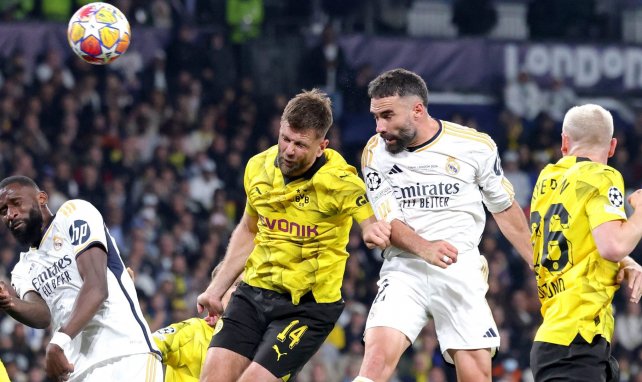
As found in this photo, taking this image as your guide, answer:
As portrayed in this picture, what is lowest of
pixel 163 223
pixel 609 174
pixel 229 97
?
pixel 163 223

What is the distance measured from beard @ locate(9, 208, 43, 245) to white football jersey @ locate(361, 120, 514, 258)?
205cm

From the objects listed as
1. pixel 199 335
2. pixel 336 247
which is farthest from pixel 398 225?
pixel 199 335

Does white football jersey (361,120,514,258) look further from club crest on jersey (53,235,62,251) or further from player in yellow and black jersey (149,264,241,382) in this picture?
club crest on jersey (53,235,62,251)

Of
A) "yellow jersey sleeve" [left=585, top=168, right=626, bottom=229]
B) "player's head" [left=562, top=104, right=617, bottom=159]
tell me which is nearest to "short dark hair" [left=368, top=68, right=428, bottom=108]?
"player's head" [left=562, top=104, right=617, bottom=159]

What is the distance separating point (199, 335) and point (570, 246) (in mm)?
2904

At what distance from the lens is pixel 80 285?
7312 millimetres

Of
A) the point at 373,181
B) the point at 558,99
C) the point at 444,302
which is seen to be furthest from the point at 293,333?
the point at 558,99

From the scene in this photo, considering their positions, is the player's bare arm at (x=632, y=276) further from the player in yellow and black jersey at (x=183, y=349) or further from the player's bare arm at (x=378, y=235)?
the player in yellow and black jersey at (x=183, y=349)

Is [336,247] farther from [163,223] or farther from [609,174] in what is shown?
[163,223]

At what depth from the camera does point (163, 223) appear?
16766 millimetres

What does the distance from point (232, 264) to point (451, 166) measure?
159cm

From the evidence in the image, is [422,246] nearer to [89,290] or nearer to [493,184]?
[493,184]

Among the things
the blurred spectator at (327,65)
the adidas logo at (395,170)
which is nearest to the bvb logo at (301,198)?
the adidas logo at (395,170)

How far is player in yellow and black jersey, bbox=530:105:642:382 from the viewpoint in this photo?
6719 mm
